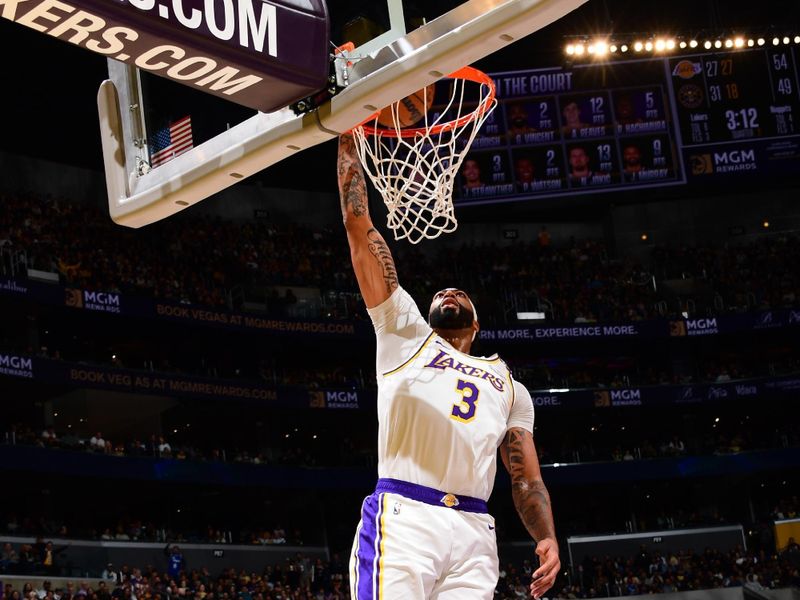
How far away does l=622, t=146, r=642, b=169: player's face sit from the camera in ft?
97.7

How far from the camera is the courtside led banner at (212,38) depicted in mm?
3724

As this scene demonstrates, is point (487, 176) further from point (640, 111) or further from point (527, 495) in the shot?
point (527, 495)

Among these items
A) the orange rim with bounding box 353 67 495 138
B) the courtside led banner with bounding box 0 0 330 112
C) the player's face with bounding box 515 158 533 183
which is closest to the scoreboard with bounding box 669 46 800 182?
the player's face with bounding box 515 158 533 183

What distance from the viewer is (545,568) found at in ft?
15.3

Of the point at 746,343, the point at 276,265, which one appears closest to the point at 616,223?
the point at 746,343

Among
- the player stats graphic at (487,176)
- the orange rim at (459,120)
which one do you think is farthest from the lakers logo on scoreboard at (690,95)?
the orange rim at (459,120)

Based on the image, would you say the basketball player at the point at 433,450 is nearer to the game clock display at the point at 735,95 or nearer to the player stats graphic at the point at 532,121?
the player stats graphic at the point at 532,121

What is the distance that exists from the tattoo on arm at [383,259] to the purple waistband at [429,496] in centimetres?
84

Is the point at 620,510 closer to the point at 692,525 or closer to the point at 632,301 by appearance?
the point at 692,525

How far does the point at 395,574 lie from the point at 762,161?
2787 cm

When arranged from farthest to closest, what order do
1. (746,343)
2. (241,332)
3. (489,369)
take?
(746,343), (241,332), (489,369)

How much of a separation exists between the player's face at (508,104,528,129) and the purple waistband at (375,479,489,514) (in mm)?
26087

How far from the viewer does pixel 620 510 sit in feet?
112

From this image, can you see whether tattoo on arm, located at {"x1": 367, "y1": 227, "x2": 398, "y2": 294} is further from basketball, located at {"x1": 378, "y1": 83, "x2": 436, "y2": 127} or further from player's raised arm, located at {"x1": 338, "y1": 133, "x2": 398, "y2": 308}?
basketball, located at {"x1": 378, "y1": 83, "x2": 436, "y2": 127}
